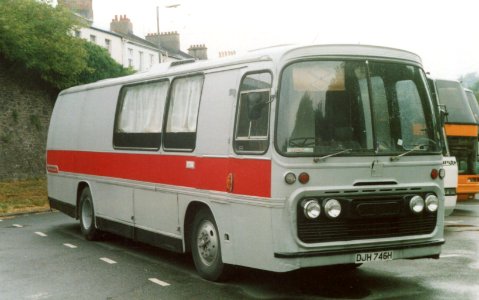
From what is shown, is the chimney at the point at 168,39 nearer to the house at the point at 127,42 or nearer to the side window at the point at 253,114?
the house at the point at 127,42

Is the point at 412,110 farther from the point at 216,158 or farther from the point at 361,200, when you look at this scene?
the point at 216,158

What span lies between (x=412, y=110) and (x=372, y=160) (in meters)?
0.98

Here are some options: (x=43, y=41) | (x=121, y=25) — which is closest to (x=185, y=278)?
(x=43, y=41)

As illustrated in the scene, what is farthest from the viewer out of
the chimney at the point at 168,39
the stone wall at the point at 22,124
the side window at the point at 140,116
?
the chimney at the point at 168,39

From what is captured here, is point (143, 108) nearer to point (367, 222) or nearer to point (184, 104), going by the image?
point (184, 104)

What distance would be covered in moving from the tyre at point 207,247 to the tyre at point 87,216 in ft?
13.9

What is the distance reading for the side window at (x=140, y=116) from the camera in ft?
33.8

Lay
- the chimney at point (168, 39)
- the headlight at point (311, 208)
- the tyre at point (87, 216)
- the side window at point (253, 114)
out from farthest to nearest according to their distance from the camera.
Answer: the chimney at point (168, 39) < the tyre at point (87, 216) < the side window at point (253, 114) < the headlight at point (311, 208)

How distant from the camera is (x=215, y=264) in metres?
8.57

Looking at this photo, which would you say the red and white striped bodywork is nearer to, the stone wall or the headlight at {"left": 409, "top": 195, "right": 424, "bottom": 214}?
the headlight at {"left": 409, "top": 195, "right": 424, "bottom": 214}

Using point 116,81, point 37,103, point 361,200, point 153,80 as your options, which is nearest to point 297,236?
point 361,200

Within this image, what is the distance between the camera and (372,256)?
757 cm

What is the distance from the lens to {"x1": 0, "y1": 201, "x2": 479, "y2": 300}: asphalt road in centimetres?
791

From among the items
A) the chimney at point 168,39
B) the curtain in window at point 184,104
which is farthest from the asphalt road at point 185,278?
the chimney at point 168,39
